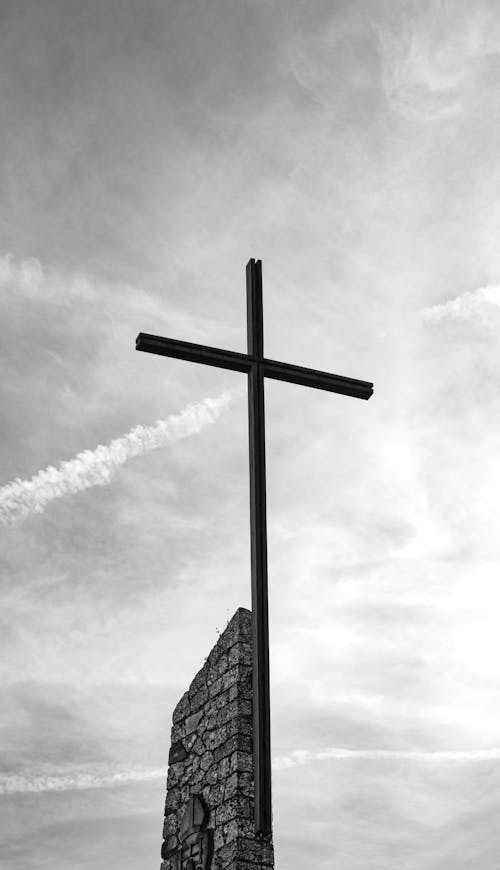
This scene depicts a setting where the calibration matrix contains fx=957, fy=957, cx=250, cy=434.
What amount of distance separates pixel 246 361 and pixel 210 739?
2.53m

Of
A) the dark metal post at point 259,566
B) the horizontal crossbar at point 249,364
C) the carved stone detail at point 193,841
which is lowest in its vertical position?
the carved stone detail at point 193,841

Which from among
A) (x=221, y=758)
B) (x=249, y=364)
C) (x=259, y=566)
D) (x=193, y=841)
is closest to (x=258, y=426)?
(x=249, y=364)

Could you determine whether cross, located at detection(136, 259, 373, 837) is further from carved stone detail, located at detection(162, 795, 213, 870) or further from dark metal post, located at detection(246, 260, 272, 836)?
carved stone detail, located at detection(162, 795, 213, 870)

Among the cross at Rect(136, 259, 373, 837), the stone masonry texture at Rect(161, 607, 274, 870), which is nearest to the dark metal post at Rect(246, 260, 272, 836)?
the cross at Rect(136, 259, 373, 837)

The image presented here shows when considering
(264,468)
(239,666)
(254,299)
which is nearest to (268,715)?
(239,666)

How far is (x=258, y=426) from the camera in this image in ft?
20.9

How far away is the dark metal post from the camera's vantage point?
5395 mm

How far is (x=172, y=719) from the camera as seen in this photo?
6891mm

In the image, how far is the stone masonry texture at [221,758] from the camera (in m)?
5.56

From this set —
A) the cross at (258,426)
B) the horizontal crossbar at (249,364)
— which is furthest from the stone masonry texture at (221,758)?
the horizontal crossbar at (249,364)

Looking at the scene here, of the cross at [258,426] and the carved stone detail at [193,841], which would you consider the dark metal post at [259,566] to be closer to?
the cross at [258,426]

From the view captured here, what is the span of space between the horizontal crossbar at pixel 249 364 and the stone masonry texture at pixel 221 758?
1670 millimetres

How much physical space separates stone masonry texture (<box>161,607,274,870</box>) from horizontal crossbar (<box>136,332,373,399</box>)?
1670mm

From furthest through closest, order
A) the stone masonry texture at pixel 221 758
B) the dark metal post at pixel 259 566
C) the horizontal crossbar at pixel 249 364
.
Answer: the horizontal crossbar at pixel 249 364 < the stone masonry texture at pixel 221 758 < the dark metal post at pixel 259 566
